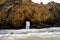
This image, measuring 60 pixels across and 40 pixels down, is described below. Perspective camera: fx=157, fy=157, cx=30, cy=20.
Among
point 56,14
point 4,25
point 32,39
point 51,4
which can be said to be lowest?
point 32,39

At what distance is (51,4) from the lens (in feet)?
14.0

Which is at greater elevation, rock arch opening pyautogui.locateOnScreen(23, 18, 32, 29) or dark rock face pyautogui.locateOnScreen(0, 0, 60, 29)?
dark rock face pyautogui.locateOnScreen(0, 0, 60, 29)

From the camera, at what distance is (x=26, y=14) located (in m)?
4.22

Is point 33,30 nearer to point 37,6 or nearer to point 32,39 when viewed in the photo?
point 32,39

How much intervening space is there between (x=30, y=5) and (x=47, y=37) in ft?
3.15

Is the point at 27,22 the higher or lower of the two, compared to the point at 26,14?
lower

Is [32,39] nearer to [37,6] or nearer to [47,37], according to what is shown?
[47,37]

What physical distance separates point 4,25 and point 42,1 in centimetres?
120

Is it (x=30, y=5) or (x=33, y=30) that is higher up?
(x=30, y=5)

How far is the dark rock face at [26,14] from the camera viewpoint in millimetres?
4168

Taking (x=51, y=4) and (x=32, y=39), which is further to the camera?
(x=51, y=4)

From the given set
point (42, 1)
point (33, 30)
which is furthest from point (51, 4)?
point (33, 30)

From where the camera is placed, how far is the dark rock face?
417 cm

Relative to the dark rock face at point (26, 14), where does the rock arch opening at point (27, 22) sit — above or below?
below
